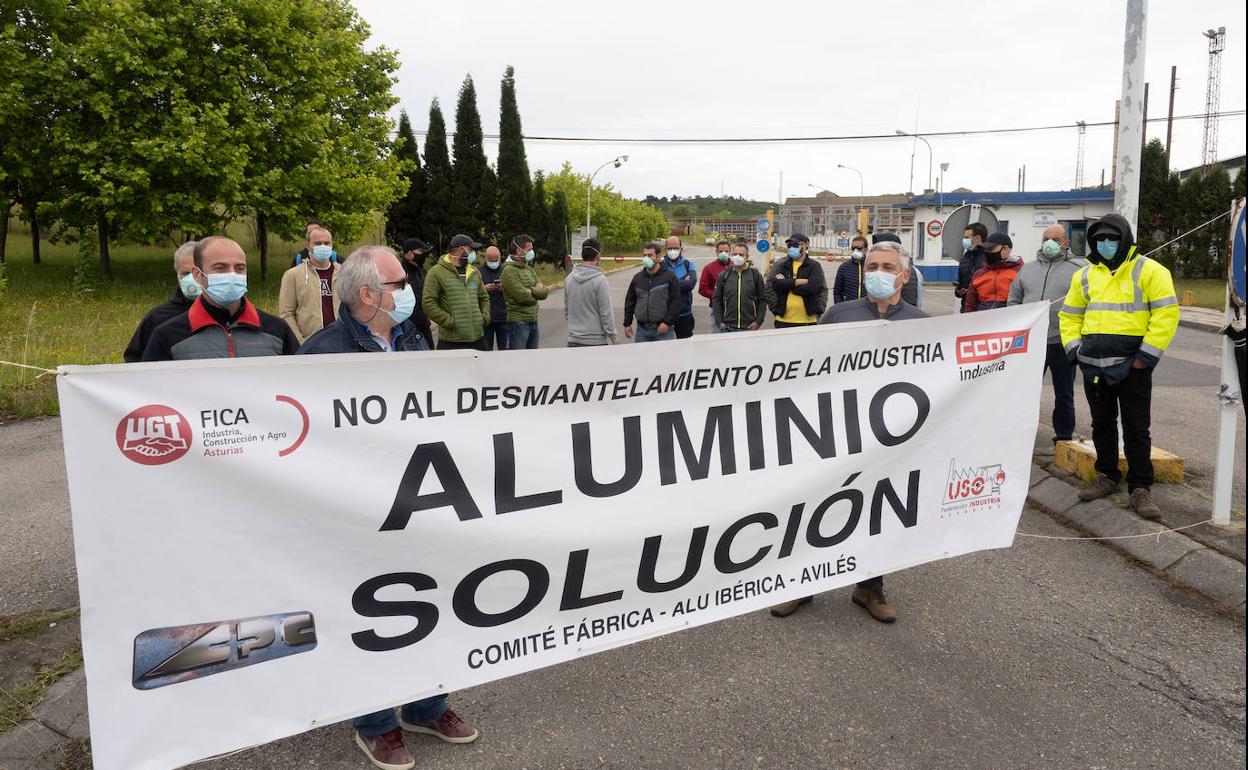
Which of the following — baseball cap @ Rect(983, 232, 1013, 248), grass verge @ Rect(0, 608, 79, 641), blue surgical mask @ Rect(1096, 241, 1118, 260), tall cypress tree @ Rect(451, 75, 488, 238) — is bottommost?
grass verge @ Rect(0, 608, 79, 641)

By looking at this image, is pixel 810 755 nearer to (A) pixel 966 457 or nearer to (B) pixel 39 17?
(A) pixel 966 457

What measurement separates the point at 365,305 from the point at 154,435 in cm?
93

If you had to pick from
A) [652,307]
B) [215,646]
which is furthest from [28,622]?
[652,307]

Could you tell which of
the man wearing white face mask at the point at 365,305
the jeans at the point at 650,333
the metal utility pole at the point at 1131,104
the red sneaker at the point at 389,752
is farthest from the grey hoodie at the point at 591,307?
the red sneaker at the point at 389,752

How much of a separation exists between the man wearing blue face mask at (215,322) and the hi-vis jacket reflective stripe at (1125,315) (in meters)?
5.02

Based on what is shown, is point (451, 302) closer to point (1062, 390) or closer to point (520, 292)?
point (520, 292)

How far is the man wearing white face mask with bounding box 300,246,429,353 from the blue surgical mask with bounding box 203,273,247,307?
0.76 m

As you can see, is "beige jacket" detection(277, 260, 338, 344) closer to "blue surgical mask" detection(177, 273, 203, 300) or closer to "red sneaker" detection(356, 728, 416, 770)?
"blue surgical mask" detection(177, 273, 203, 300)

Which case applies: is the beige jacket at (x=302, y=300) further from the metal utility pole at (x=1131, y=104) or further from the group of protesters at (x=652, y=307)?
the metal utility pole at (x=1131, y=104)

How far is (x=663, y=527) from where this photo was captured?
10.1 ft

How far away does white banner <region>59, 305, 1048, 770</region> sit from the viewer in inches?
91.3

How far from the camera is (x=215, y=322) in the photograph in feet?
12.0

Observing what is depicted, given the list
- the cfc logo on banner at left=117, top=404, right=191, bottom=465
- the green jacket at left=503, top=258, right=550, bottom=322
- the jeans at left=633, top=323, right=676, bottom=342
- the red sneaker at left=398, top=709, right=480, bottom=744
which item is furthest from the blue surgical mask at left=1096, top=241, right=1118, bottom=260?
the green jacket at left=503, top=258, right=550, bottom=322

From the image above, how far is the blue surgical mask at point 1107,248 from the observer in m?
5.20
